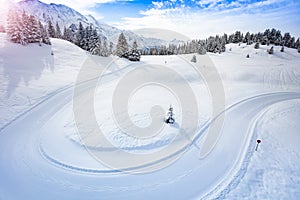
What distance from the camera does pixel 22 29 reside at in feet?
125

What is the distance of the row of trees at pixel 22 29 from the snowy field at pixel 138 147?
13.5 m

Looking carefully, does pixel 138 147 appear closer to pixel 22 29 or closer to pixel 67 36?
pixel 22 29

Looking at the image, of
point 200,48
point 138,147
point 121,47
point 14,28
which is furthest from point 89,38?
point 138,147

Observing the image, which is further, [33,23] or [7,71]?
[33,23]

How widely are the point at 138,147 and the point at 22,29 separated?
4095 centimetres

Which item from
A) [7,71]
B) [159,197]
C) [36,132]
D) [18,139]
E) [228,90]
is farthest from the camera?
[228,90]

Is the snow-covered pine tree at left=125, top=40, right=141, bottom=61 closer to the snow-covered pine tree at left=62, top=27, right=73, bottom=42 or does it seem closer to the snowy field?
the snowy field

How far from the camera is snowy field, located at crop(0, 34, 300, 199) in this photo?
1030cm

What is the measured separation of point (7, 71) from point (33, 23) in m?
19.4

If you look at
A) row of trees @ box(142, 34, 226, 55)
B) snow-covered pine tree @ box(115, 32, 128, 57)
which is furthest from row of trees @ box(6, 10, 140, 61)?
row of trees @ box(142, 34, 226, 55)

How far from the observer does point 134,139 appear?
14547 millimetres

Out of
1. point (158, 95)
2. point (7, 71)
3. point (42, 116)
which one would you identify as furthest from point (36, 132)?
point (7, 71)

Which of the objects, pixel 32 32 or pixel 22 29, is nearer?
pixel 22 29

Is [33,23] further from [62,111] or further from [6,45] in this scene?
[62,111]
